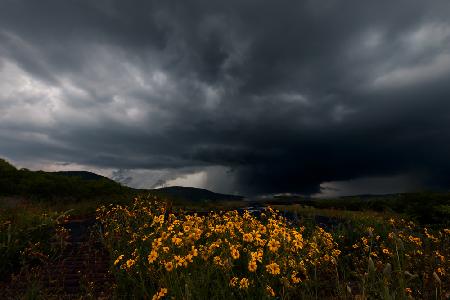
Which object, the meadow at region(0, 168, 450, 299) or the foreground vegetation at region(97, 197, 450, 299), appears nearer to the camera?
the foreground vegetation at region(97, 197, 450, 299)

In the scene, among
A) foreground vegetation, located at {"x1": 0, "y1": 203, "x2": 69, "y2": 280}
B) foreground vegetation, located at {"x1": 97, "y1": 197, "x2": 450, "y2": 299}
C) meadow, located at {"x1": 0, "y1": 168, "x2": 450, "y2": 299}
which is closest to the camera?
foreground vegetation, located at {"x1": 97, "y1": 197, "x2": 450, "y2": 299}

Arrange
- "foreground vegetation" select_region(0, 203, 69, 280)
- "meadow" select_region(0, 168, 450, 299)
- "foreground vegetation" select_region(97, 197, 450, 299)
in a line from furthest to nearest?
"foreground vegetation" select_region(0, 203, 69, 280), "meadow" select_region(0, 168, 450, 299), "foreground vegetation" select_region(97, 197, 450, 299)

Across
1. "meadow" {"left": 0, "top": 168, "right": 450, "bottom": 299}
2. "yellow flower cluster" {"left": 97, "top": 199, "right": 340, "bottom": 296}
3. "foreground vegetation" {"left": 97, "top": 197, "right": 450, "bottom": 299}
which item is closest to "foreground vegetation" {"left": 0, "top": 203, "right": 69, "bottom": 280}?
"meadow" {"left": 0, "top": 168, "right": 450, "bottom": 299}

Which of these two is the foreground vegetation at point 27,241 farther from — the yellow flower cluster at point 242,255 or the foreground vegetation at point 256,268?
the yellow flower cluster at point 242,255

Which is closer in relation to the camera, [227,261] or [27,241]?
[227,261]

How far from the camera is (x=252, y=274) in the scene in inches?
169

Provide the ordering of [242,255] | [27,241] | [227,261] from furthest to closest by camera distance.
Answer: [27,241] < [242,255] < [227,261]

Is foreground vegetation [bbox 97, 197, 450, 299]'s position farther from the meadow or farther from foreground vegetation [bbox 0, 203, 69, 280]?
foreground vegetation [bbox 0, 203, 69, 280]

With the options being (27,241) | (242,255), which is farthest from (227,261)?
(27,241)

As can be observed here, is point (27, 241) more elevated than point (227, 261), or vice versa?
point (227, 261)

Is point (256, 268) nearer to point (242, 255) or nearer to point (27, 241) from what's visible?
point (242, 255)

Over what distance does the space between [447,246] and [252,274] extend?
4543 mm

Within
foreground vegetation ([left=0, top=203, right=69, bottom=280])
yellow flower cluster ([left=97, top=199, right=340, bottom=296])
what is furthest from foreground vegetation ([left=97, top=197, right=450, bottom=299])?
foreground vegetation ([left=0, top=203, right=69, bottom=280])

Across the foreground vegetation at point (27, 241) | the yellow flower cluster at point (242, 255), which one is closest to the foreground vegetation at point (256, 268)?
the yellow flower cluster at point (242, 255)
